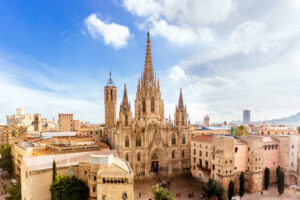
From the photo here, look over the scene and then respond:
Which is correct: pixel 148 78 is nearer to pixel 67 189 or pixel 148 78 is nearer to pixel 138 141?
pixel 138 141

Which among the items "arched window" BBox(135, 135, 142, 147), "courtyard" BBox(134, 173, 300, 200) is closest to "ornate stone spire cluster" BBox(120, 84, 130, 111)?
"arched window" BBox(135, 135, 142, 147)

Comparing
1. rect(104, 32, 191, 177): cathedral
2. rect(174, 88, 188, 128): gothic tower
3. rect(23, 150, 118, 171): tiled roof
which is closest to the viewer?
rect(23, 150, 118, 171): tiled roof

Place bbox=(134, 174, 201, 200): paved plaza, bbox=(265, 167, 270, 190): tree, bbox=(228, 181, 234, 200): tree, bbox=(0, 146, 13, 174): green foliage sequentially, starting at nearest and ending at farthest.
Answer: bbox=(228, 181, 234, 200): tree
bbox=(134, 174, 201, 200): paved plaza
bbox=(265, 167, 270, 190): tree
bbox=(0, 146, 13, 174): green foliage

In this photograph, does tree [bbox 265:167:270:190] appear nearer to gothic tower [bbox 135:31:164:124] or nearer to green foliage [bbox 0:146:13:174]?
gothic tower [bbox 135:31:164:124]

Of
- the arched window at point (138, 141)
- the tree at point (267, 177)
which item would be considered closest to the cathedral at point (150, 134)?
the arched window at point (138, 141)

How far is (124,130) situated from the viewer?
47094 mm

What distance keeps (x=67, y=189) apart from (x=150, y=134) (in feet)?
84.6

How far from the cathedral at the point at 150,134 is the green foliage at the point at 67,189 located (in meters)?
16.2

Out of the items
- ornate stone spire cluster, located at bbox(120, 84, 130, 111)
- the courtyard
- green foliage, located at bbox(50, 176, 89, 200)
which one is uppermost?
ornate stone spire cluster, located at bbox(120, 84, 130, 111)

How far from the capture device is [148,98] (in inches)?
2088

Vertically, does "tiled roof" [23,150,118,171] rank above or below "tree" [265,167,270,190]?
above

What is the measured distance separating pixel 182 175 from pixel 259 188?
1938 centimetres

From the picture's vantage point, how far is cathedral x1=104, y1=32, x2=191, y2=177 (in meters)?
47.3

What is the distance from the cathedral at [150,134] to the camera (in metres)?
47.3
